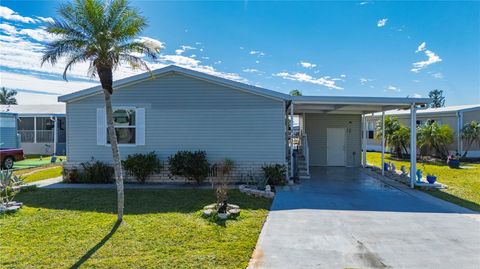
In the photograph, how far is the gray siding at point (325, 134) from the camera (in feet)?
53.8

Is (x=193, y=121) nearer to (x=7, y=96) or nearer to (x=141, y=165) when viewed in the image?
(x=141, y=165)

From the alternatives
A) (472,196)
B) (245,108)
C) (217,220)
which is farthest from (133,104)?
(472,196)

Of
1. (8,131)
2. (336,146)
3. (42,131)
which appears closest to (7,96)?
(42,131)

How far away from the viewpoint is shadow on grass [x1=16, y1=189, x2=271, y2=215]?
7.52m

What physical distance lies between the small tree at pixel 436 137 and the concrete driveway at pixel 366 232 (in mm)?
11331

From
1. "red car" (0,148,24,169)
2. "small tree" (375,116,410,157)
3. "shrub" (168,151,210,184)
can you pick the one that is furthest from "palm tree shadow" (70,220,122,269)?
"small tree" (375,116,410,157)

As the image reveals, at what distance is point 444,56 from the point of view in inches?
701

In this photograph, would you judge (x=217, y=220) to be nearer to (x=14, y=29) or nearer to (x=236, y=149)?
(x=236, y=149)

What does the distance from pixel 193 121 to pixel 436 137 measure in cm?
1544

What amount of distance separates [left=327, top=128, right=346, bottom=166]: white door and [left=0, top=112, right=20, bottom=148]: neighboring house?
18.3 meters

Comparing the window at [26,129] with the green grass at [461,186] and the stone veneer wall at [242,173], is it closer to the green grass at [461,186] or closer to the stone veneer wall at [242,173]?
the stone veneer wall at [242,173]

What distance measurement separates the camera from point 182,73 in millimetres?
11117

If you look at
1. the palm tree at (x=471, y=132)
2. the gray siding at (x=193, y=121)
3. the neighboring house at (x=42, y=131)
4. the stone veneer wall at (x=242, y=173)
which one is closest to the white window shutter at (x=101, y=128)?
the gray siding at (x=193, y=121)

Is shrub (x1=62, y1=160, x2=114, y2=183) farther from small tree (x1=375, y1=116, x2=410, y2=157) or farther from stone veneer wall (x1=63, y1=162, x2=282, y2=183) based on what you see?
small tree (x1=375, y1=116, x2=410, y2=157)
